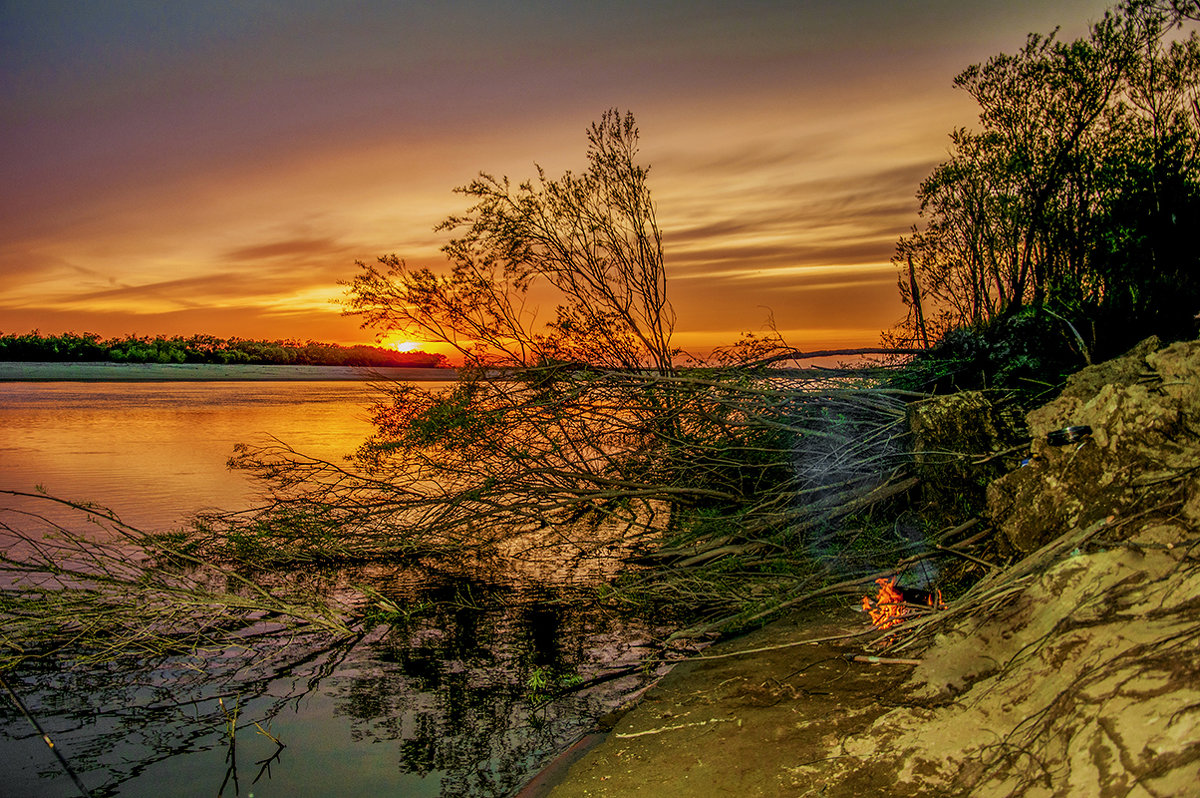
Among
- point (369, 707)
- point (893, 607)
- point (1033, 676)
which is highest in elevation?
point (1033, 676)

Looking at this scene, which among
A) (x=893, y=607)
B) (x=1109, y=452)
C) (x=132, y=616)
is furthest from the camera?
(x=132, y=616)

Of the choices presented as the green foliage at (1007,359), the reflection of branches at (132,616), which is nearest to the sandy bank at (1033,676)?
the green foliage at (1007,359)

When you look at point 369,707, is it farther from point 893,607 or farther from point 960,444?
point 960,444

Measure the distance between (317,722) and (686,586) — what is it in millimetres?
3388

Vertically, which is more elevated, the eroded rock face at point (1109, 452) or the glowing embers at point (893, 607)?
the eroded rock face at point (1109, 452)

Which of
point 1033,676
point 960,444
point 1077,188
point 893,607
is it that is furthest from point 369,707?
point 1077,188

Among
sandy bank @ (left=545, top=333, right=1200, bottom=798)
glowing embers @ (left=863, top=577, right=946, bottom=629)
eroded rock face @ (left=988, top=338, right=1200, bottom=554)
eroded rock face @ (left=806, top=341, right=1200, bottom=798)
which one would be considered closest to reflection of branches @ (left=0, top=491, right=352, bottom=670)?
sandy bank @ (left=545, top=333, right=1200, bottom=798)

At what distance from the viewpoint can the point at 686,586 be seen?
704 centimetres

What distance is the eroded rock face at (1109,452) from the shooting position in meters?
4.13

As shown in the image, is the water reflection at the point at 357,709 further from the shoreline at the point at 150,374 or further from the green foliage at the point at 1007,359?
the shoreline at the point at 150,374

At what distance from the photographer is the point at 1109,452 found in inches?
175

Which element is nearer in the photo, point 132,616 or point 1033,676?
point 1033,676

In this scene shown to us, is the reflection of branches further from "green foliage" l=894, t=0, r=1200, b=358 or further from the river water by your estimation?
"green foliage" l=894, t=0, r=1200, b=358

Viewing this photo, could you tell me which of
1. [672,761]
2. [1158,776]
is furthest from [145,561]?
[1158,776]
